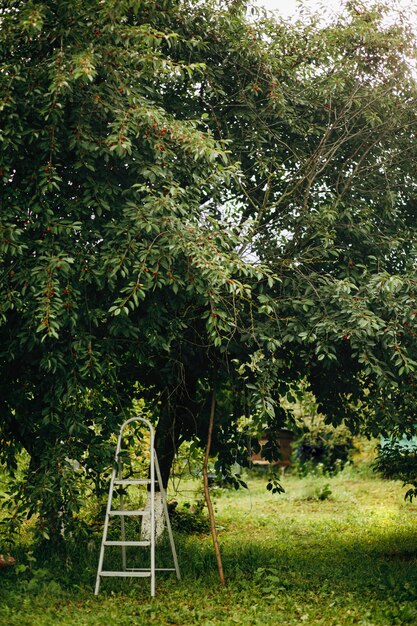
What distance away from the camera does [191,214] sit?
6734 millimetres

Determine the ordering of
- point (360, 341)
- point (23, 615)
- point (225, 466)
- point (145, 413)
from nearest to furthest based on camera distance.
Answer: point (23, 615) → point (360, 341) → point (225, 466) → point (145, 413)

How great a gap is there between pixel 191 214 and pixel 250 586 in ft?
12.2

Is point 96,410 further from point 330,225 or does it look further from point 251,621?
point 330,225

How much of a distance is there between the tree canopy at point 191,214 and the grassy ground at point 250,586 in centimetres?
93

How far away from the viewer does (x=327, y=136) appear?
8031 mm

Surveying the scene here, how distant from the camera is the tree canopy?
20.9 feet

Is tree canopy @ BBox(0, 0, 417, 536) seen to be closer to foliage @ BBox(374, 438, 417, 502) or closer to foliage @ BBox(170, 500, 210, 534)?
foliage @ BBox(374, 438, 417, 502)

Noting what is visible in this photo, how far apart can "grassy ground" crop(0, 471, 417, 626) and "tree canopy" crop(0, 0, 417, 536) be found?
929mm

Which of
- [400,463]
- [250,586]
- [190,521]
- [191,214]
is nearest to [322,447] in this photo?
[190,521]

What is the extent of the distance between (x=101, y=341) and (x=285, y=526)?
22.6 ft

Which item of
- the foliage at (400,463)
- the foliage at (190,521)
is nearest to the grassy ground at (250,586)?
the foliage at (190,521)

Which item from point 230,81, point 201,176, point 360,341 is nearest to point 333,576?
point 360,341

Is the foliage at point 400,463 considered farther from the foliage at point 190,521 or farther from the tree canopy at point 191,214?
the foliage at point 190,521

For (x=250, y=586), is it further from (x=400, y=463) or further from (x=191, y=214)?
(x=191, y=214)
